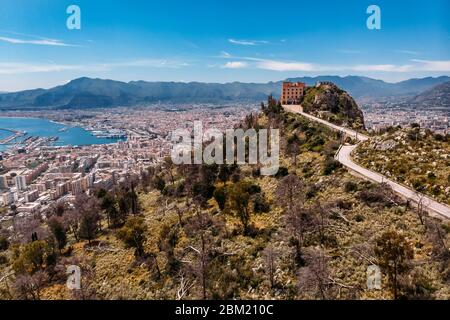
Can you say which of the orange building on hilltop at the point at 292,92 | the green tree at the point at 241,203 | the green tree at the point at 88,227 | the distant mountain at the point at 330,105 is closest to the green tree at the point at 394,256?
the green tree at the point at 241,203

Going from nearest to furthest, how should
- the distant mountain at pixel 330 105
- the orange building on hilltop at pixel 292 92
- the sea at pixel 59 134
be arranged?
the distant mountain at pixel 330 105
the orange building on hilltop at pixel 292 92
the sea at pixel 59 134

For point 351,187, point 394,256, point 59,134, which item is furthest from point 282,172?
point 59,134

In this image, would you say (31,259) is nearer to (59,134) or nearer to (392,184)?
(392,184)

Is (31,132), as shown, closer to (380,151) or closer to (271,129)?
(271,129)

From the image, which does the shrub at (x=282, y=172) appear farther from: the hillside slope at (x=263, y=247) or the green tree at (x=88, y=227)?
the green tree at (x=88, y=227)
